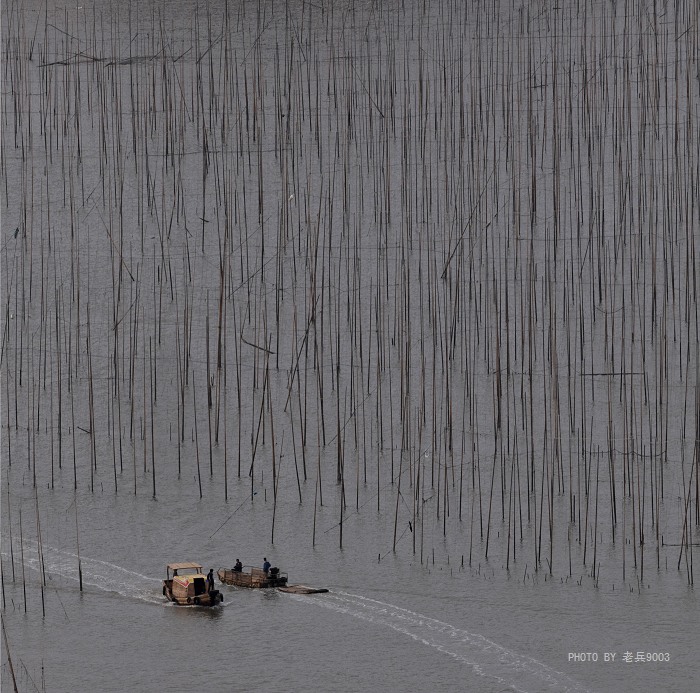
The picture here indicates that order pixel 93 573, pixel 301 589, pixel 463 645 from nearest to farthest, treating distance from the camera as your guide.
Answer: pixel 463 645, pixel 301 589, pixel 93 573

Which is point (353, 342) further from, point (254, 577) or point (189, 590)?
point (189, 590)

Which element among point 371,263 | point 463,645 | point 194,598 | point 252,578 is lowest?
point 463,645

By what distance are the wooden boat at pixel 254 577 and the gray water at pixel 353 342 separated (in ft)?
0.49

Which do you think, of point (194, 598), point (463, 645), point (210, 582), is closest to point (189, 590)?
point (194, 598)

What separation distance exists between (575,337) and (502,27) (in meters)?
5.52

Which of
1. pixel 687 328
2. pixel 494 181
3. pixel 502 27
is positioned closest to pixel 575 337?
pixel 687 328

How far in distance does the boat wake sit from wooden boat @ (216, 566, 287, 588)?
47cm

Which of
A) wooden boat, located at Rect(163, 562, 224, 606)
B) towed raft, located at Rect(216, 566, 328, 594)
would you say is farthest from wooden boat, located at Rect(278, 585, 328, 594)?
wooden boat, located at Rect(163, 562, 224, 606)

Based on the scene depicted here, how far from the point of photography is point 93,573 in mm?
13383

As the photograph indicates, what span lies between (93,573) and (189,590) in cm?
95

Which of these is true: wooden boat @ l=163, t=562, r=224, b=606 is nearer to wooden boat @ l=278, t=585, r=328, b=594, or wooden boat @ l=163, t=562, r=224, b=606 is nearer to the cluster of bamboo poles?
wooden boat @ l=278, t=585, r=328, b=594


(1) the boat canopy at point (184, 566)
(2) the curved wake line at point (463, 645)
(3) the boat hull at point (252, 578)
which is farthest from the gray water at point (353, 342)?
(1) the boat canopy at point (184, 566)

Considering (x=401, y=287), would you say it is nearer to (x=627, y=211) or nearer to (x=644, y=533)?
(x=627, y=211)

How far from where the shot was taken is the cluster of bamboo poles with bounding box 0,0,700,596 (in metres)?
14.6
